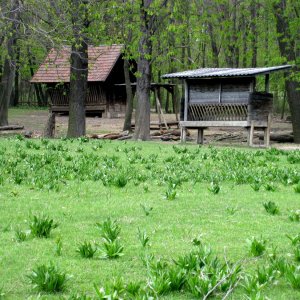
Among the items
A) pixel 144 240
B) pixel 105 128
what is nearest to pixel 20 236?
pixel 144 240

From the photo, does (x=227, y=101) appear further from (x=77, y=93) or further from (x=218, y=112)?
(x=77, y=93)

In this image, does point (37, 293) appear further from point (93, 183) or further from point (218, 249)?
point (93, 183)

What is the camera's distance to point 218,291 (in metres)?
4.82

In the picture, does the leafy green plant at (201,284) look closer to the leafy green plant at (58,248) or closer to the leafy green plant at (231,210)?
the leafy green plant at (58,248)

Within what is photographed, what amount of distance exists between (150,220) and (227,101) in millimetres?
20952

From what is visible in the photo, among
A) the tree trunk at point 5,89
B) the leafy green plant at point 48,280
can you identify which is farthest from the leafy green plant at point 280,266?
the tree trunk at point 5,89

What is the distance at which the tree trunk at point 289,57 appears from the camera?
104ft

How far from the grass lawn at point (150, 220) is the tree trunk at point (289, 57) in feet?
56.4

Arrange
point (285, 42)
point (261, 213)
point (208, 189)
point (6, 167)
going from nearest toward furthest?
point (261, 213) → point (208, 189) → point (6, 167) → point (285, 42)

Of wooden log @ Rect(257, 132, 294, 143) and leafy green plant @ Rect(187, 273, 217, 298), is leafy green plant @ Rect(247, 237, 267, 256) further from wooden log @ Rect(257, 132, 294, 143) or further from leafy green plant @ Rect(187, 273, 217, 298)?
wooden log @ Rect(257, 132, 294, 143)

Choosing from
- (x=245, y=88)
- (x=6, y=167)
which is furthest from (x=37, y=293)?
(x=245, y=88)

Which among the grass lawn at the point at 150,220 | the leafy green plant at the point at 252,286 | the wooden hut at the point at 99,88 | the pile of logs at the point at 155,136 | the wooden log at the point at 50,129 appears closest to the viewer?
the leafy green plant at the point at 252,286

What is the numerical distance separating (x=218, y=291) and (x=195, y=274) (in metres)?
0.27

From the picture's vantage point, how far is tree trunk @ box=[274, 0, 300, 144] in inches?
1251
